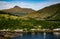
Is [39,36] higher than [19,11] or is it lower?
lower

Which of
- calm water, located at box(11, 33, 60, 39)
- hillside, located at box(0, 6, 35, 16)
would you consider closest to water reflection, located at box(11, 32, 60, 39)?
calm water, located at box(11, 33, 60, 39)

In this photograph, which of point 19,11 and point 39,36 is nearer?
point 19,11

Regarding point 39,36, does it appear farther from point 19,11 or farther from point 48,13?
point 19,11

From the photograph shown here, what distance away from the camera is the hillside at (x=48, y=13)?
14203 mm

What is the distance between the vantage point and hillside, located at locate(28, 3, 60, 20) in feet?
46.6

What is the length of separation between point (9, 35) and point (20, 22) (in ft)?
2.54

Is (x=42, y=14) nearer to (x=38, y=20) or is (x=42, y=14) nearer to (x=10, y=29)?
(x=38, y=20)

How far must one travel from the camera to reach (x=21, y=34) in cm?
1438

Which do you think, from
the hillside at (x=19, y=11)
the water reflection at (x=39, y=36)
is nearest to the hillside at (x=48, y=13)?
the hillside at (x=19, y=11)

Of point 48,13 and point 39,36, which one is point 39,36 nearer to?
point 39,36

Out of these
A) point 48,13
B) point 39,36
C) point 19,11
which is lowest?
point 39,36

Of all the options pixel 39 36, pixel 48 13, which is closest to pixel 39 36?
pixel 39 36

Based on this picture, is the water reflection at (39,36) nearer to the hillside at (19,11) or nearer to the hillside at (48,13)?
the hillside at (48,13)

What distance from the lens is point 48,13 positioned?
1427 cm
